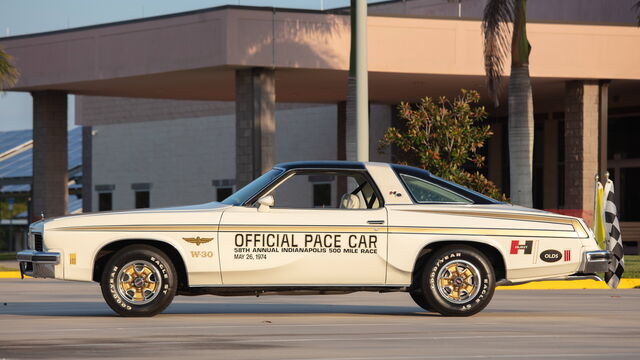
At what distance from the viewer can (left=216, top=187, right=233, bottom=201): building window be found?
50062mm

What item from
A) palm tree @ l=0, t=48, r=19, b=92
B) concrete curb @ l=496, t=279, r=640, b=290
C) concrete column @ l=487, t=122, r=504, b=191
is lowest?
concrete curb @ l=496, t=279, r=640, b=290

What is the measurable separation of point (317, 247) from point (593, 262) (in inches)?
119

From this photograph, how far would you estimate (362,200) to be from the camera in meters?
14.0

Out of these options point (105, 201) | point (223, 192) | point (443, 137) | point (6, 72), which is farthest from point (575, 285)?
point (105, 201)

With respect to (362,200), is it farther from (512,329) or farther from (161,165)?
(161,165)

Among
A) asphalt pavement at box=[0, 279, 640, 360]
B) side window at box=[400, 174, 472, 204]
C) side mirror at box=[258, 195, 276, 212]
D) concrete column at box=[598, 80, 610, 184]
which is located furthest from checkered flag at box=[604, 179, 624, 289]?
concrete column at box=[598, 80, 610, 184]

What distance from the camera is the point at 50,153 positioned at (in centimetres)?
3847

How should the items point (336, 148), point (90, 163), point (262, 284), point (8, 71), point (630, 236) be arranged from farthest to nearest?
point (90, 163)
point (336, 148)
point (630, 236)
point (8, 71)
point (262, 284)

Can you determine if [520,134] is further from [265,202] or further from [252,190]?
[265,202]

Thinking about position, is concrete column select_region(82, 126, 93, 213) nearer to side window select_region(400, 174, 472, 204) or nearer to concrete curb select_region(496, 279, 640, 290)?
concrete curb select_region(496, 279, 640, 290)

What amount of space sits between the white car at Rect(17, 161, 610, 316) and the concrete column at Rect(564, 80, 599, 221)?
76.3 feet

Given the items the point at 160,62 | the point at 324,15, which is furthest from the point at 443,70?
the point at 160,62

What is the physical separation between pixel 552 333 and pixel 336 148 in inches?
1350

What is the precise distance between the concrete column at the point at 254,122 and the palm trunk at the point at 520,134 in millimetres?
6940
